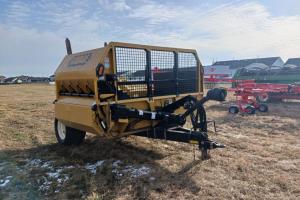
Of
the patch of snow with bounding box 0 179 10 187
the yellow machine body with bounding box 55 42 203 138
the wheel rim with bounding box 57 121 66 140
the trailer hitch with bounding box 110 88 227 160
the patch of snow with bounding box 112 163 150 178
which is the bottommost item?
the patch of snow with bounding box 0 179 10 187

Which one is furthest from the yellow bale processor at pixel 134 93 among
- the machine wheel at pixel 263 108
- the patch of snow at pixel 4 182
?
the machine wheel at pixel 263 108

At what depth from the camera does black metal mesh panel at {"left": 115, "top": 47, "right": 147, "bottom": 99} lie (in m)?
4.51

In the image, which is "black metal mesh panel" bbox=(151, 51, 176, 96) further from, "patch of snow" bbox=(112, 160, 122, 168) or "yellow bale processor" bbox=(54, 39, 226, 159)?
"patch of snow" bbox=(112, 160, 122, 168)

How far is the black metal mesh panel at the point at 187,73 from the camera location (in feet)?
17.6

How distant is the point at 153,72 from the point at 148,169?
1.64 meters

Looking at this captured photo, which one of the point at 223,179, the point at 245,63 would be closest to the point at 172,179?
the point at 223,179

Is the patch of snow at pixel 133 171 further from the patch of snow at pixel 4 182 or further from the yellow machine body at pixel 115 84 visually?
the patch of snow at pixel 4 182

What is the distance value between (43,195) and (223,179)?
2.39m

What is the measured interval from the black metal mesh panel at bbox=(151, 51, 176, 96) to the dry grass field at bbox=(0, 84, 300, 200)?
1151mm

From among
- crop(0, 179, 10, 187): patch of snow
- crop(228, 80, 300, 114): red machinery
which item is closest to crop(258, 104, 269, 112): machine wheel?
crop(228, 80, 300, 114): red machinery

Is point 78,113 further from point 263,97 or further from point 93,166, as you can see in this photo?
point 263,97

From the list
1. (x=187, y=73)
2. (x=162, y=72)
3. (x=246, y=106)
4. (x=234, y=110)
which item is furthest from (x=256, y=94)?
(x=162, y=72)

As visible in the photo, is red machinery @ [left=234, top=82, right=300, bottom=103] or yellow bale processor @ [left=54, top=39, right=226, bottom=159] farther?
red machinery @ [left=234, top=82, right=300, bottom=103]

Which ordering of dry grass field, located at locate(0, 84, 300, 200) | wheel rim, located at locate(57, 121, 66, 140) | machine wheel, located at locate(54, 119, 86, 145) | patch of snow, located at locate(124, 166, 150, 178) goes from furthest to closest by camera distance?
wheel rim, located at locate(57, 121, 66, 140) < machine wheel, located at locate(54, 119, 86, 145) < patch of snow, located at locate(124, 166, 150, 178) < dry grass field, located at locate(0, 84, 300, 200)
